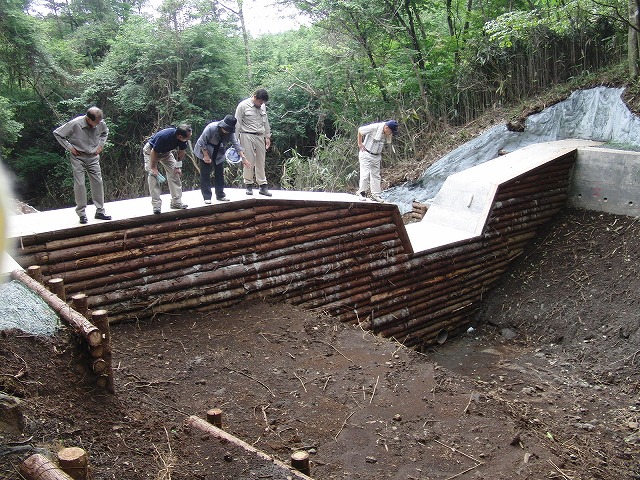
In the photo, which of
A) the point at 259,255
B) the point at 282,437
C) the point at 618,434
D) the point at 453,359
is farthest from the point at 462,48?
the point at 282,437

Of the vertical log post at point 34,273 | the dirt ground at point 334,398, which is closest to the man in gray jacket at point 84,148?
the vertical log post at point 34,273

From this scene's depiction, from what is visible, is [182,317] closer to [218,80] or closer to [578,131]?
[578,131]

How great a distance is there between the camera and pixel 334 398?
5.01 metres

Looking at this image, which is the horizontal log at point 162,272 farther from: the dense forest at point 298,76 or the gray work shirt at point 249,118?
the dense forest at point 298,76

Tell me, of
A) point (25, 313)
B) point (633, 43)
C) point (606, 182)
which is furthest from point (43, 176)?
point (633, 43)

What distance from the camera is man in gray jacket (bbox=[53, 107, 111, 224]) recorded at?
18.8ft

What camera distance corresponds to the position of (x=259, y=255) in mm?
6902

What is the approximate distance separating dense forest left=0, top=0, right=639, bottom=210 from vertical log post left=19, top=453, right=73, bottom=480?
34.8 ft

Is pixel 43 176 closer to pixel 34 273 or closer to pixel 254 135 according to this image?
pixel 254 135

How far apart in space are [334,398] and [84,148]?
352 cm

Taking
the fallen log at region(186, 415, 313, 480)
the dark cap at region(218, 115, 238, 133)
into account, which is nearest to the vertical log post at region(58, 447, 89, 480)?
the fallen log at region(186, 415, 313, 480)

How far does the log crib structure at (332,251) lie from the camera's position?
232 inches

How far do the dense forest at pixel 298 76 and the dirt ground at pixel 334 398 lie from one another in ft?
19.7

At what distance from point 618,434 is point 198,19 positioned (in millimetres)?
14005
